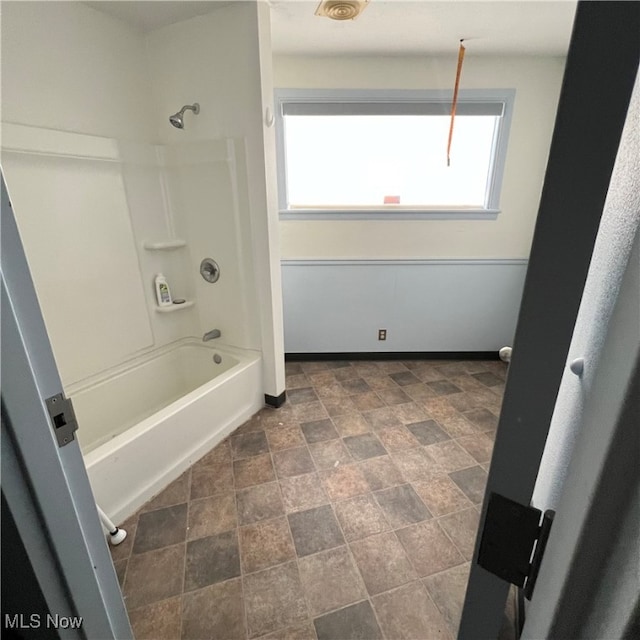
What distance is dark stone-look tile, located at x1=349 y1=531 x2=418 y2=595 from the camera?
49.2 inches

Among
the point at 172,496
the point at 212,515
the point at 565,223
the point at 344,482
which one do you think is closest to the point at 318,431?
the point at 344,482

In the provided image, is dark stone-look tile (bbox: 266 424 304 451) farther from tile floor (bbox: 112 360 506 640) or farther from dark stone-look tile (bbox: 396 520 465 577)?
dark stone-look tile (bbox: 396 520 465 577)

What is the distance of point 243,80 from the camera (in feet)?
5.72

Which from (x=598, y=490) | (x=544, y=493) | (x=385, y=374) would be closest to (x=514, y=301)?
(x=385, y=374)

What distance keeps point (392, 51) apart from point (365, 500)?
291 centimetres

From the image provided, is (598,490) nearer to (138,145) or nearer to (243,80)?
(243,80)

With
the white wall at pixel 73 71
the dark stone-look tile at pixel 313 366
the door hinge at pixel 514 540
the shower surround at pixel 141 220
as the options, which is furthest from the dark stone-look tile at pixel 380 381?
the white wall at pixel 73 71

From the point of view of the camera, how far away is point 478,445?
197 centimetres

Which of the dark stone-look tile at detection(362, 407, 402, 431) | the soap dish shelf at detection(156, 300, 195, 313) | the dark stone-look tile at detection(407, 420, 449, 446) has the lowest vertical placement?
the dark stone-look tile at detection(362, 407, 402, 431)

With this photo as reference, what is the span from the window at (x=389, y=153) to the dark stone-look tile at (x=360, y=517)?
6.95ft

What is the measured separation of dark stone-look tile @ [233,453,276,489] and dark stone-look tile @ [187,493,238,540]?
0.34 ft

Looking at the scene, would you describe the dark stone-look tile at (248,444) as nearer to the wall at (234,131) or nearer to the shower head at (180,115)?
the wall at (234,131)

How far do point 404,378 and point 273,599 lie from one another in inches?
75.5

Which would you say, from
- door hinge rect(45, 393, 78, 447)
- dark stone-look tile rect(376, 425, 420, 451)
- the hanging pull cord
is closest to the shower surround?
dark stone-look tile rect(376, 425, 420, 451)
